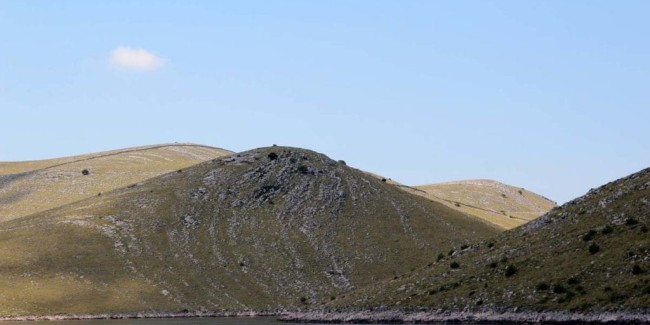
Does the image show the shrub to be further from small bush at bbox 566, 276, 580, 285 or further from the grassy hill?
small bush at bbox 566, 276, 580, 285

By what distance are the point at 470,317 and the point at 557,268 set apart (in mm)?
9767

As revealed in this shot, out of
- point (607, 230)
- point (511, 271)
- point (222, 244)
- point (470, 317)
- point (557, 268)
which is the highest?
point (607, 230)

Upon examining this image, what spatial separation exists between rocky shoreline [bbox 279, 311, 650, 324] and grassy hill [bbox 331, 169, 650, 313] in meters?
0.88

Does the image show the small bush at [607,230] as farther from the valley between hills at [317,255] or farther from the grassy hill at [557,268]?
the valley between hills at [317,255]

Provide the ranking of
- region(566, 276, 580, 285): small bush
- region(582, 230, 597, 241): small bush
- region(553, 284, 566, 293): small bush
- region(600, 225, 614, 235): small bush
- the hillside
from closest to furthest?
region(553, 284, 566, 293): small bush → region(566, 276, 580, 285): small bush → region(600, 225, 614, 235): small bush → region(582, 230, 597, 241): small bush → the hillside

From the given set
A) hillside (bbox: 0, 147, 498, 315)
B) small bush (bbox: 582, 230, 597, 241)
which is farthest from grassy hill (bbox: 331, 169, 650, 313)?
hillside (bbox: 0, 147, 498, 315)

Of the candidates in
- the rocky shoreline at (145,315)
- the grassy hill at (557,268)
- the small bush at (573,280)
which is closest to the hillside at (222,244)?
the rocky shoreline at (145,315)

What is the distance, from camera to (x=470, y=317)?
9069 centimetres

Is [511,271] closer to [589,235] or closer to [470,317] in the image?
[470,317]

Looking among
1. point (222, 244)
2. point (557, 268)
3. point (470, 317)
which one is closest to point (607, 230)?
point (557, 268)

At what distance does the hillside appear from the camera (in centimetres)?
15088

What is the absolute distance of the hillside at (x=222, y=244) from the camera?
5940 inches

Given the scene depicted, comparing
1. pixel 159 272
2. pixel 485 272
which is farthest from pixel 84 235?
pixel 485 272

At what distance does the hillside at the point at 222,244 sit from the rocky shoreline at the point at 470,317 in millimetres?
30591
